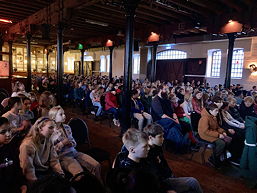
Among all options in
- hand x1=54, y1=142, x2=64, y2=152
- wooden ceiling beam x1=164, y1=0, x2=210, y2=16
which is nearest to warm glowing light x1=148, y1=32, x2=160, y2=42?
wooden ceiling beam x1=164, y1=0, x2=210, y2=16

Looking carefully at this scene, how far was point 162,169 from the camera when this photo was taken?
6.79 feet

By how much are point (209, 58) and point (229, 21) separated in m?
6.97

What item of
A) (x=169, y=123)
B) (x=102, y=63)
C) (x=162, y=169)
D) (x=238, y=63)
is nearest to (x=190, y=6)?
(x=169, y=123)

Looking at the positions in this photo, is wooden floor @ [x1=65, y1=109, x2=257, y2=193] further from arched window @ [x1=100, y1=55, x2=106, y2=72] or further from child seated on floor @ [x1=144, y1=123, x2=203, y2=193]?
arched window @ [x1=100, y1=55, x2=106, y2=72]

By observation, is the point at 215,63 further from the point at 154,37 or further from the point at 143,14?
the point at 143,14

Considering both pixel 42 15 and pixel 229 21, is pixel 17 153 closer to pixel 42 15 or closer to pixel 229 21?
pixel 42 15

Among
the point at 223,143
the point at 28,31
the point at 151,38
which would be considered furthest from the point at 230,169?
the point at 28,31

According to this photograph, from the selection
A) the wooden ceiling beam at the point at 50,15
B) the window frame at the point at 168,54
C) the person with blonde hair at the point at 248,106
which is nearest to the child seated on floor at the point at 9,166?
the wooden ceiling beam at the point at 50,15

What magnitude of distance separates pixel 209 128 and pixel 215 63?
1093 cm

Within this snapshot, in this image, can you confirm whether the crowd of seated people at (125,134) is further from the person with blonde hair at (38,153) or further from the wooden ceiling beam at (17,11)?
the wooden ceiling beam at (17,11)

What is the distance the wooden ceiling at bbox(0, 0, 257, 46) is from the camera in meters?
5.82

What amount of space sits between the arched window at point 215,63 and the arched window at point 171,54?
81.7 inches

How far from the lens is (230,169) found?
333 cm

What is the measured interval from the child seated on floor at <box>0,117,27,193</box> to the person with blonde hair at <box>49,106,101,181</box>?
509 mm
